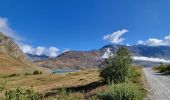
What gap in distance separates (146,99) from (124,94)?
4.71 metres

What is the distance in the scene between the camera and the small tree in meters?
40.1

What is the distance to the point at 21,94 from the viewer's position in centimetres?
1412

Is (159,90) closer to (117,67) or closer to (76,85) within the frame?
(117,67)

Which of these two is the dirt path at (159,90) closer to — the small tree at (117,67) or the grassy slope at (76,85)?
the grassy slope at (76,85)

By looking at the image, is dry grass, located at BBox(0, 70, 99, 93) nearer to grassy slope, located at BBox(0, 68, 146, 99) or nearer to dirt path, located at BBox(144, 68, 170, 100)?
grassy slope, located at BBox(0, 68, 146, 99)

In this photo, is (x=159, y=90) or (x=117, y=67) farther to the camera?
(x=117, y=67)

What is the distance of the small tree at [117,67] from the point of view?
40062 mm

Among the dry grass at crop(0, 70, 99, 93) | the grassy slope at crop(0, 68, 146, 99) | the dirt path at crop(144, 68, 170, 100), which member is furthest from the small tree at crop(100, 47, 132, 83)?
the dry grass at crop(0, 70, 99, 93)

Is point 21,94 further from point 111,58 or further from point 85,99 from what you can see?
point 111,58

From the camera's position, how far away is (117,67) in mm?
40469

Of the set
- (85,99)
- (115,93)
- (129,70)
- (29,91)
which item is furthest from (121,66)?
(29,91)

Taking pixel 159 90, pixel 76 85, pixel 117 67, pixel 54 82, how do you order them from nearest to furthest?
pixel 159 90, pixel 117 67, pixel 76 85, pixel 54 82

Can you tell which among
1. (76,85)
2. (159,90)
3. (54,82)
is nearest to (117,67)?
(159,90)

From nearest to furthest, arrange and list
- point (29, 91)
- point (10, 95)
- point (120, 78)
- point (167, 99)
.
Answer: point (10, 95)
point (29, 91)
point (167, 99)
point (120, 78)
